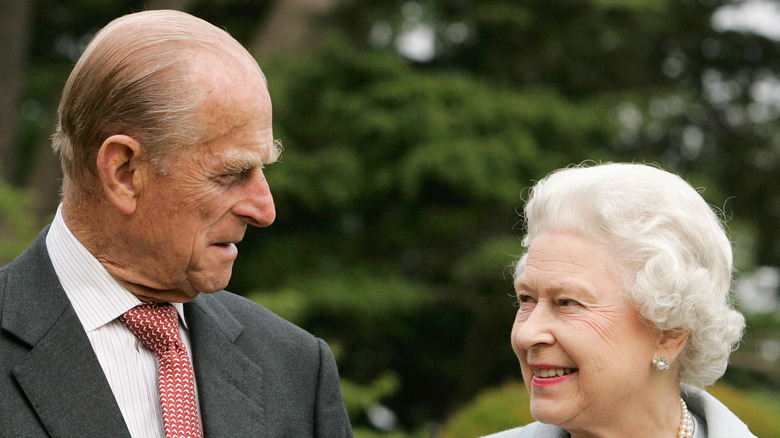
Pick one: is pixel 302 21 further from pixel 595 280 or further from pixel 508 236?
pixel 595 280

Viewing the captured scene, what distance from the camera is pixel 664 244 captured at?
2.74m

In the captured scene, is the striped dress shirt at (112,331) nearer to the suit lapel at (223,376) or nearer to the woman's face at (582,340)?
the suit lapel at (223,376)

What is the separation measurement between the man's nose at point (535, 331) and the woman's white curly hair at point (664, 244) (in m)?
0.23

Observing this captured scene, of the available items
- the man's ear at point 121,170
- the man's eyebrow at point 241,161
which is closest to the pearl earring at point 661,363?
the man's eyebrow at point 241,161

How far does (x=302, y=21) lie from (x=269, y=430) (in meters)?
7.77

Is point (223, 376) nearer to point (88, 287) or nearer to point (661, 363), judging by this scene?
point (88, 287)

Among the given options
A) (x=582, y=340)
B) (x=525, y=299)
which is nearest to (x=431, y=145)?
(x=525, y=299)

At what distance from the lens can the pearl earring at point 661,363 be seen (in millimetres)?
2779

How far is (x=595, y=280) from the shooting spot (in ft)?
9.02

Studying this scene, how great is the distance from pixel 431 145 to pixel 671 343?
6544 mm

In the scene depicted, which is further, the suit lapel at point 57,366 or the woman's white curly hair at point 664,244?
the woman's white curly hair at point 664,244

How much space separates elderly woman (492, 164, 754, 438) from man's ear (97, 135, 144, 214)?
1088 mm

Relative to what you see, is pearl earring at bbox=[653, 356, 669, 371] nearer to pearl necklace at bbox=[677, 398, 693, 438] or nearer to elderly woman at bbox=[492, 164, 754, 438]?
elderly woman at bbox=[492, 164, 754, 438]

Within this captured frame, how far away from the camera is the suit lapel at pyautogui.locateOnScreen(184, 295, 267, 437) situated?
265 centimetres
